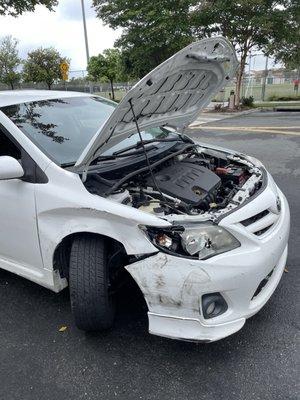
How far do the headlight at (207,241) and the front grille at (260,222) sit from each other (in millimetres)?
174

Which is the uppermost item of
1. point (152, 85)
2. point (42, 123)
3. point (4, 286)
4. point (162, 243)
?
point (152, 85)

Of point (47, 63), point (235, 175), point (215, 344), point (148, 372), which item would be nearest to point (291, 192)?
point (235, 175)

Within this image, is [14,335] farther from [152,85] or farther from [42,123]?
[152,85]

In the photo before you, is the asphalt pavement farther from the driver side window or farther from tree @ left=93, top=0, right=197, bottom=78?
tree @ left=93, top=0, right=197, bottom=78

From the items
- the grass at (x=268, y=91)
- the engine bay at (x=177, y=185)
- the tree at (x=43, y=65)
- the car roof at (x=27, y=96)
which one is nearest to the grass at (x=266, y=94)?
the grass at (x=268, y=91)

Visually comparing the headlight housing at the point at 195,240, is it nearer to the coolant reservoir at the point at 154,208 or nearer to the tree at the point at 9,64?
the coolant reservoir at the point at 154,208

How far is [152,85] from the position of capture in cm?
243

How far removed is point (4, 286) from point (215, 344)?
75.4 inches

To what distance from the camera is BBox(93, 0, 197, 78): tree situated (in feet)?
59.2

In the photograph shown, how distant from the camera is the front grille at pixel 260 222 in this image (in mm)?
2436

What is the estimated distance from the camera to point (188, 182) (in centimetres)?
287

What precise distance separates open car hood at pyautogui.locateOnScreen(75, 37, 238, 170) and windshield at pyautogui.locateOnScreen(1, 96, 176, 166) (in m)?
0.27

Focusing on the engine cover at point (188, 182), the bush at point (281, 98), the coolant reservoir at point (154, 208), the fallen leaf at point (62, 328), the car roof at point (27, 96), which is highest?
the car roof at point (27, 96)

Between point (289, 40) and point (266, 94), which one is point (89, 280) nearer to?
point (289, 40)
